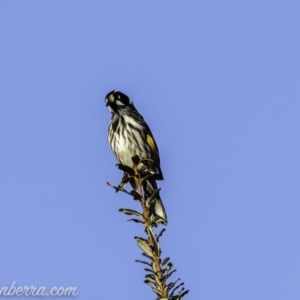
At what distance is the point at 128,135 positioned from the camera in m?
9.45

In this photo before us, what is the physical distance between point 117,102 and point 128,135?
3.24ft

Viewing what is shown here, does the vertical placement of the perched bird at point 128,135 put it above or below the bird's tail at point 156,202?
above

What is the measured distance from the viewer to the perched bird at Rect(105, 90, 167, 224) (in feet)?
30.3

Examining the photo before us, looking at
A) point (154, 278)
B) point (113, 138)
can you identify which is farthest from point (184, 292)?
point (113, 138)

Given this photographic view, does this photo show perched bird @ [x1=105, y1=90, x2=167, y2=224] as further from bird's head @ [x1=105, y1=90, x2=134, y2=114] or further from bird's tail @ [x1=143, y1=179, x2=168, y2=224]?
bird's tail @ [x1=143, y1=179, x2=168, y2=224]

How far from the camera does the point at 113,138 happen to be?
9391mm

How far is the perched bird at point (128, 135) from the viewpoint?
9250 millimetres

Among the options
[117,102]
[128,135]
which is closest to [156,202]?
[128,135]

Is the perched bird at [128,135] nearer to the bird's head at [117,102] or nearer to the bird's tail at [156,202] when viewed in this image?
the bird's head at [117,102]

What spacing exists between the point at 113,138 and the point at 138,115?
932mm

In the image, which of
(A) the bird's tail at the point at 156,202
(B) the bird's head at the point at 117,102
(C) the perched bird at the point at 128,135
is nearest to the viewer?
(A) the bird's tail at the point at 156,202

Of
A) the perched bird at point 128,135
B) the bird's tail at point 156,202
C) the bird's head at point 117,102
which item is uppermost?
the bird's head at point 117,102

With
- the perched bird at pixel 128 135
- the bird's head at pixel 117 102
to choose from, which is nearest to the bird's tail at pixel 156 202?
the perched bird at pixel 128 135

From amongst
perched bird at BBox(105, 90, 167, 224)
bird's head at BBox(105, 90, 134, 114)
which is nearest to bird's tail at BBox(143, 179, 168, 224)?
perched bird at BBox(105, 90, 167, 224)
